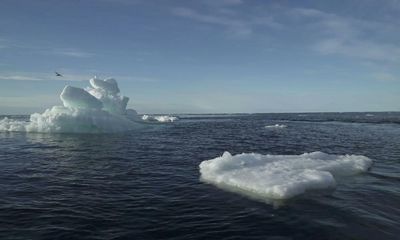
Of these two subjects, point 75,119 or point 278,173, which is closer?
point 278,173

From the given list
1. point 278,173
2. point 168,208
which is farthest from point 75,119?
point 168,208

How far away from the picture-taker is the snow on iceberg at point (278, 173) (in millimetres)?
10875

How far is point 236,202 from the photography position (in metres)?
10.0

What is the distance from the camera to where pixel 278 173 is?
12.7 m

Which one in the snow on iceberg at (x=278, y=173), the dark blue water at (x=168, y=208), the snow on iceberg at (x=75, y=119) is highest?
the snow on iceberg at (x=75, y=119)

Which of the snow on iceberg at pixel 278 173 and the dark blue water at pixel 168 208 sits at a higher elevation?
the snow on iceberg at pixel 278 173

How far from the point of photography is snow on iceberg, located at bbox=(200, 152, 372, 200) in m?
10.9

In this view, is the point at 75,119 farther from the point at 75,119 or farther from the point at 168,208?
the point at 168,208

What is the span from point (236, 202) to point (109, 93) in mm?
39703

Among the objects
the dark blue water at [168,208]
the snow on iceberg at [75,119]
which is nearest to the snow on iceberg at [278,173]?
the dark blue water at [168,208]

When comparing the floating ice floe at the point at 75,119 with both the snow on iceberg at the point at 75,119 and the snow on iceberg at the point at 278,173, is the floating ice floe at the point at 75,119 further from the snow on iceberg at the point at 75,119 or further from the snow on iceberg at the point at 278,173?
the snow on iceberg at the point at 278,173

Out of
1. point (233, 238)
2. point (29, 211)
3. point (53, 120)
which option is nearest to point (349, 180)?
point (233, 238)

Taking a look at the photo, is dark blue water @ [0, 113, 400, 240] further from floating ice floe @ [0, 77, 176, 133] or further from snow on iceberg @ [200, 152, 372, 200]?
floating ice floe @ [0, 77, 176, 133]

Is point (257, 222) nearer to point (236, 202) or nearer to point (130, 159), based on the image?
point (236, 202)
